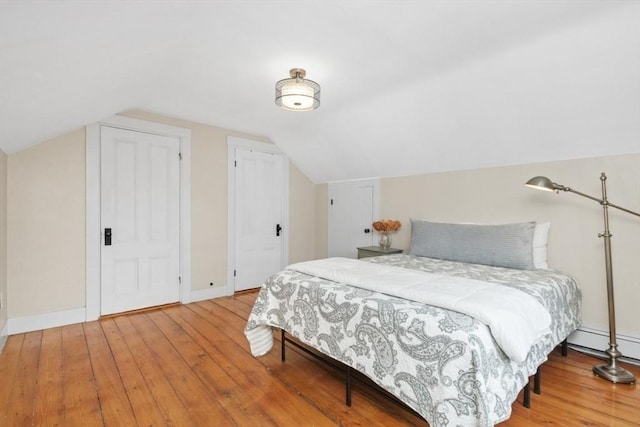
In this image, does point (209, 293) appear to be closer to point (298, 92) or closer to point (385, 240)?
point (385, 240)

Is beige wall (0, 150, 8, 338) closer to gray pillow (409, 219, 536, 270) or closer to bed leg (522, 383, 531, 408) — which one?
gray pillow (409, 219, 536, 270)

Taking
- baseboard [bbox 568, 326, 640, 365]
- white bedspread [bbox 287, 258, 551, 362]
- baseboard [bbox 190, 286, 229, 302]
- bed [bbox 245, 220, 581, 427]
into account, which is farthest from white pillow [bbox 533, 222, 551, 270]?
baseboard [bbox 190, 286, 229, 302]

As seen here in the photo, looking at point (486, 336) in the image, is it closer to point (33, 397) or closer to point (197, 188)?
point (33, 397)

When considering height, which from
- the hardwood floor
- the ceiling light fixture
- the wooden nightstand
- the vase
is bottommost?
the hardwood floor

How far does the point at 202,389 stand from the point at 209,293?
2.18 m

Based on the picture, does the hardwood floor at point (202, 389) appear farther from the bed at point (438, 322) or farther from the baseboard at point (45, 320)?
the bed at point (438, 322)

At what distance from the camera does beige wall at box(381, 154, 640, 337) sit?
7.87ft

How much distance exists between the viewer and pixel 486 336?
4.46 feet

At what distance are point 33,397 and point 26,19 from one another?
84.5 inches

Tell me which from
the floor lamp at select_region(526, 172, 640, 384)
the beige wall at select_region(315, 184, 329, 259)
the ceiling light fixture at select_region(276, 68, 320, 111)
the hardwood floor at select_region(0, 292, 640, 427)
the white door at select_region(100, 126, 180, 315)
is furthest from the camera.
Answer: the beige wall at select_region(315, 184, 329, 259)

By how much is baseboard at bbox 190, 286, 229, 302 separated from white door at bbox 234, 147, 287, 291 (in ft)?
0.64

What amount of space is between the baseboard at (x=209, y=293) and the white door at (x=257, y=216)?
0.64 ft

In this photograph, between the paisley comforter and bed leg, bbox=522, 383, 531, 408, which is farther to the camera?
bed leg, bbox=522, 383, 531, 408

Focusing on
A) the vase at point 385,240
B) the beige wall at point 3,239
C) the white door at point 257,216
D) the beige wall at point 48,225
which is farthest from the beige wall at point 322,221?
the beige wall at point 3,239
